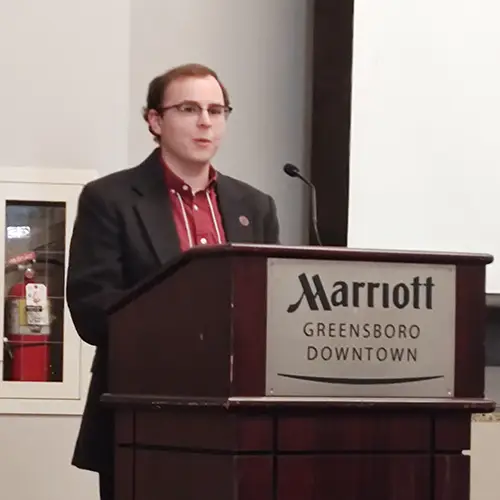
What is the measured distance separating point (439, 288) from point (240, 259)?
0.29 meters

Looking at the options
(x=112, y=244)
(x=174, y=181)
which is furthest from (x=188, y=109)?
(x=112, y=244)

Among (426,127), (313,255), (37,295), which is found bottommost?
(37,295)

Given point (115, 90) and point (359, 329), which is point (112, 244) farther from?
point (115, 90)

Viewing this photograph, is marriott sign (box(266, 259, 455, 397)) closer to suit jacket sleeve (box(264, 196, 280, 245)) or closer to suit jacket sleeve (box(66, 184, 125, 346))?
suit jacket sleeve (box(66, 184, 125, 346))

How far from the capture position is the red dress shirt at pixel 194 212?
195cm

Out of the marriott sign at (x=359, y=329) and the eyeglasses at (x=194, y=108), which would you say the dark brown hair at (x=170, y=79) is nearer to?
the eyeglasses at (x=194, y=108)

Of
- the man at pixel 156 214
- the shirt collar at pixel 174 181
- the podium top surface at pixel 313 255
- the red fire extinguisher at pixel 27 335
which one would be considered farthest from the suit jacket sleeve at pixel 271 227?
the red fire extinguisher at pixel 27 335

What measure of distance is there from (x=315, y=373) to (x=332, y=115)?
1783mm

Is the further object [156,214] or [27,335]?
[27,335]

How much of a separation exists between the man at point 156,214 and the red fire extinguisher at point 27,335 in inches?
41.5

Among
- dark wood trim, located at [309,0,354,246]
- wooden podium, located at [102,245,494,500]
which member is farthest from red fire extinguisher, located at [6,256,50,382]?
wooden podium, located at [102,245,494,500]

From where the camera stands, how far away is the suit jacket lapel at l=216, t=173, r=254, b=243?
1.98m

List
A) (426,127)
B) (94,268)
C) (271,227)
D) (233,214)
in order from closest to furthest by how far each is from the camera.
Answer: (94,268) < (233,214) < (271,227) < (426,127)

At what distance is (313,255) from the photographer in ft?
4.97
